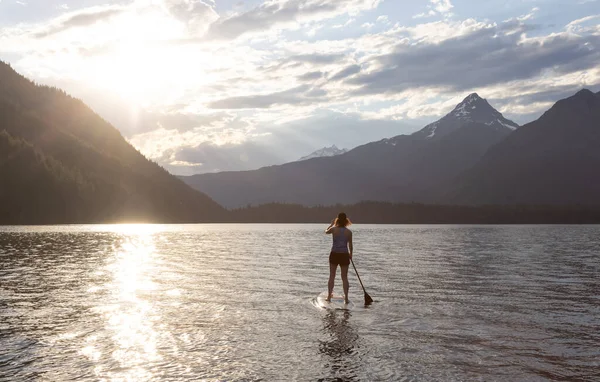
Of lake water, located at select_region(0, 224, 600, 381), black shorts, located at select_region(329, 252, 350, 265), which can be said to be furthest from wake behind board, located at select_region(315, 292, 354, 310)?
black shorts, located at select_region(329, 252, 350, 265)

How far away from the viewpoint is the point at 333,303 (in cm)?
2394

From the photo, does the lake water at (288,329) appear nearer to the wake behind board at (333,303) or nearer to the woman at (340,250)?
the wake behind board at (333,303)

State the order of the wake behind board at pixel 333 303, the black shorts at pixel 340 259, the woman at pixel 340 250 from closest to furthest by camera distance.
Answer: the wake behind board at pixel 333 303, the woman at pixel 340 250, the black shorts at pixel 340 259

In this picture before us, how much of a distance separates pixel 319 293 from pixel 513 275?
17.5m

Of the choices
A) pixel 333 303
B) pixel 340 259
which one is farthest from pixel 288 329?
pixel 340 259

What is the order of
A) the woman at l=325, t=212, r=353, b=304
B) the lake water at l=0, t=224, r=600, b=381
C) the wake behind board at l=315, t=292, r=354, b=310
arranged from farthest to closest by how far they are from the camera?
→ 1. the woman at l=325, t=212, r=353, b=304
2. the wake behind board at l=315, t=292, r=354, b=310
3. the lake water at l=0, t=224, r=600, b=381

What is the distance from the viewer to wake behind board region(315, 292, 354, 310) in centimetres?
2308

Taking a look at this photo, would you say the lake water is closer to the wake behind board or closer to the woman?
the wake behind board

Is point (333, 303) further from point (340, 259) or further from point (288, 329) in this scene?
point (288, 329)

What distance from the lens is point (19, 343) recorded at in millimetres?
15781

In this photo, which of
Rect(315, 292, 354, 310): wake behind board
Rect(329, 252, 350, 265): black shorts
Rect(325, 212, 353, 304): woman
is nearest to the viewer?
Rect(315, 292, 354, 310): wake behind board

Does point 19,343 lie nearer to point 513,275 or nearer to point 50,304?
point 50,304

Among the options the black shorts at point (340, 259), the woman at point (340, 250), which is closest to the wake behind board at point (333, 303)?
the woman at point (340, 250)

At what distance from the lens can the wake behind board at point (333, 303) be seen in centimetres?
2308
